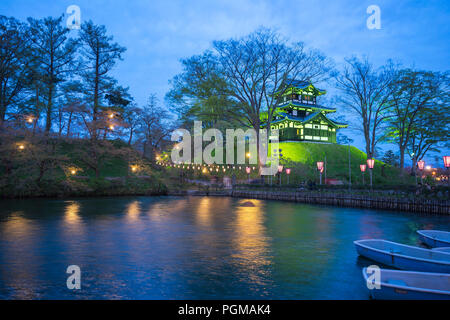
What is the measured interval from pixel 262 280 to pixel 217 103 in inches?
1309

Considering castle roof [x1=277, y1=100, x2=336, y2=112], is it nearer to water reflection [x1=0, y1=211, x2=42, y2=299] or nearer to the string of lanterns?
the string of lanterns

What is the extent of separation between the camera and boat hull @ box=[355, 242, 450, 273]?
21.4ft

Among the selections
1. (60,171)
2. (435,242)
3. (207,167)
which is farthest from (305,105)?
(435,242)

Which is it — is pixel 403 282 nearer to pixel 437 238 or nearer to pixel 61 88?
pixel 437 238

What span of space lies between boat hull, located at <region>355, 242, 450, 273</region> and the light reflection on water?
19.5 inches

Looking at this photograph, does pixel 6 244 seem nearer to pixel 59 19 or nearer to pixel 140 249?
pixel 140 249

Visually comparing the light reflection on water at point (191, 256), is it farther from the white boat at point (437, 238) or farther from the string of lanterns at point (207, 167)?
the string of lanterns at point (207, 167)

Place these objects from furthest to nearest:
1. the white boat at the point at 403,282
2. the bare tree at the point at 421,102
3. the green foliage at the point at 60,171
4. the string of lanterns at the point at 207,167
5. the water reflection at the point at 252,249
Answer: the string of lanterns at the point at 207,167
the bare tree at the point at 421,102
the green foliage at the point at 60,171
the water reflection at the point at 252,249
the white boat at the point at 403,282

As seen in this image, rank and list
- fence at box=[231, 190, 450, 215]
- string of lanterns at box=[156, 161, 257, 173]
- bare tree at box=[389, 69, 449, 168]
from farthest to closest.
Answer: string of lanterns at box=[156, 161, 257, 173] → bare tree at box=[389, 69, 449, 168] → fence at box=[231, 190, 450, 215]

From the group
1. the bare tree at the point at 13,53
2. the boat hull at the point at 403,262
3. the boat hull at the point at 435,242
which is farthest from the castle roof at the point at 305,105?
the boat hull at the point at 403,262

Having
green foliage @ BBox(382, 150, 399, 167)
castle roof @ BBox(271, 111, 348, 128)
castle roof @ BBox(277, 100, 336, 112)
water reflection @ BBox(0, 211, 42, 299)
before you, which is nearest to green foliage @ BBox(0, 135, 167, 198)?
water reflection @ BBox(0, 211, 42, 299)

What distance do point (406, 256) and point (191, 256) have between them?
18.9 ft

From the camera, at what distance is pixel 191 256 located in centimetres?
929

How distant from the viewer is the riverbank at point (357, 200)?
18.2m
